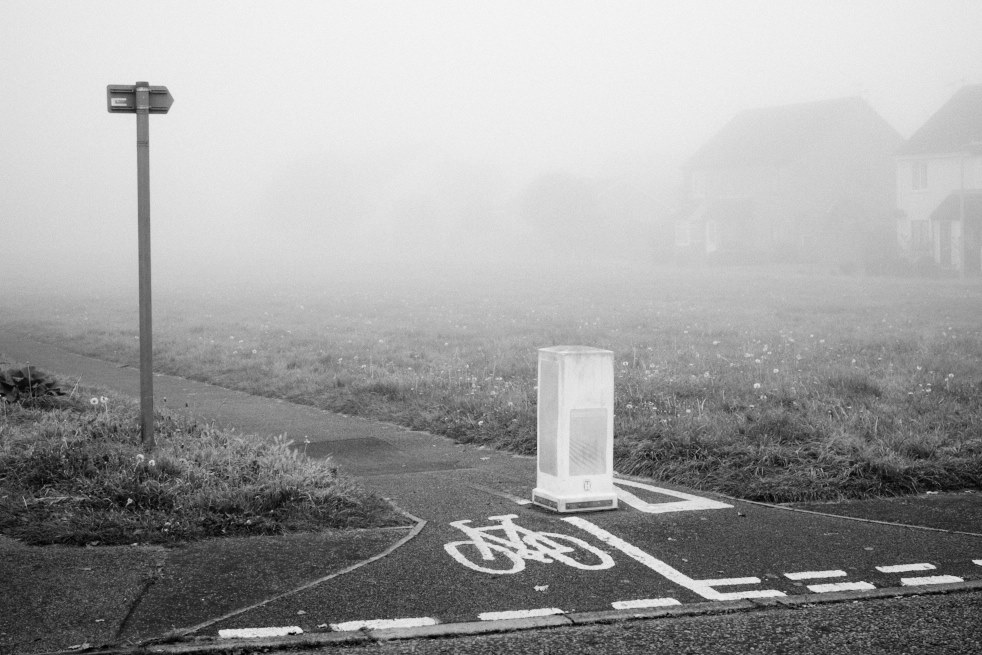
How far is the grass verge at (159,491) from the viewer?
→ 607 cm

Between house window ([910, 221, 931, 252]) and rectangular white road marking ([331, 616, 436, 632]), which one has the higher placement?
house window ([910, 221, 931, 252])

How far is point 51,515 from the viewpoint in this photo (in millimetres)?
6195

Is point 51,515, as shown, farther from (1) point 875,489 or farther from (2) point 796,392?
(2) point 796,392

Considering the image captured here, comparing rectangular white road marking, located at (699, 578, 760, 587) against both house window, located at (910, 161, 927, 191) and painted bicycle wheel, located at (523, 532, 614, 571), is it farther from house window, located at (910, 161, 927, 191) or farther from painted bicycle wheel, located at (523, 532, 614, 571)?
house window, located at (910, 161, 927, 191)

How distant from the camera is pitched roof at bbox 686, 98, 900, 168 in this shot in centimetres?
6319

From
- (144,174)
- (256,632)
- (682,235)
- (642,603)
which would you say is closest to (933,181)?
(682,235)

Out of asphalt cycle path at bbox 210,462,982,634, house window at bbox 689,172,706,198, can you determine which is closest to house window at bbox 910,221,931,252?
house window at bbox 689,172,706,198

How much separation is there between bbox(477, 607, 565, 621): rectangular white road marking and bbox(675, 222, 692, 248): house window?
60.3m

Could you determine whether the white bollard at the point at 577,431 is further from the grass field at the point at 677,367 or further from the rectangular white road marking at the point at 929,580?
the rectangular white road marking at the point at 929,580

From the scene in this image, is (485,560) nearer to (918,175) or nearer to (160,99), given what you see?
(160,99)

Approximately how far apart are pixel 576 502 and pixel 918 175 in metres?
49.8

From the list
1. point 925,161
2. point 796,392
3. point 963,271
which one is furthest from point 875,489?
point 925,161

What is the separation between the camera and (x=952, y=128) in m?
50.9

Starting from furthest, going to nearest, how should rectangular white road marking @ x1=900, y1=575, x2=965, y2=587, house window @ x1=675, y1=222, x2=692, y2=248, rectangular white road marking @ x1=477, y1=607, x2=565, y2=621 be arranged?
house window @ x1=675, y1=222, x2=692, y2=248 < rectangular white road marking @ x1=900, y1=575, x2=965, y2=587 < rectangular white road marking @ x1=477, y1=607, x2=565, y2=621
